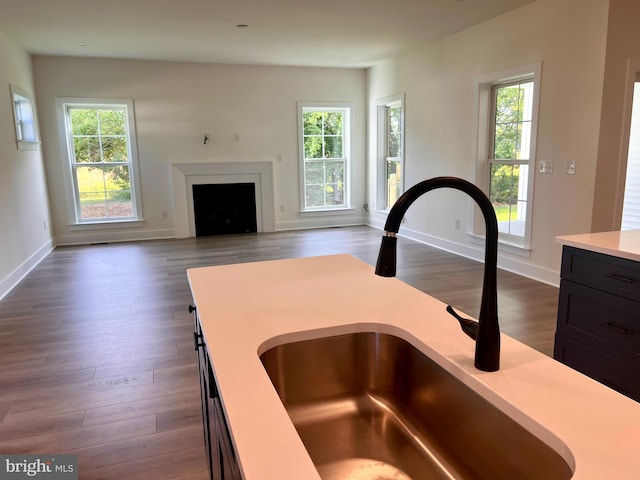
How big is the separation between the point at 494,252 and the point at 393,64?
6.47m

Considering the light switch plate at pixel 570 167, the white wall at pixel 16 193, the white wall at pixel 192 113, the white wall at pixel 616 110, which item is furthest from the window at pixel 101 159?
the white wall at pixel 616 110

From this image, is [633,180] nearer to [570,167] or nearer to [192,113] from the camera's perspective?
[570,167]

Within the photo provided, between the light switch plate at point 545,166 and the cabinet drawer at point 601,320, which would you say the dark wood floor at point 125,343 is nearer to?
the cabinet drawer at point 601,320

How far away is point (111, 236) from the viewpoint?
684 centimetres

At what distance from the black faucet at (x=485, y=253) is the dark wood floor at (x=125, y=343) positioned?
4.84 ft

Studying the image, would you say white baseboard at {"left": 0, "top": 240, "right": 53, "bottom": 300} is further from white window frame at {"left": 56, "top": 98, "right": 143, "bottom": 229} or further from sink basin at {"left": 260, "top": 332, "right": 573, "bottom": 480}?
sink basin at {"left": 260, "top": 332, "right": 573, "bottom": 480}

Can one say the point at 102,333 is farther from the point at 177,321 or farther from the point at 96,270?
the point at 96,270

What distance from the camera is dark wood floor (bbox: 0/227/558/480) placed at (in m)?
2.11

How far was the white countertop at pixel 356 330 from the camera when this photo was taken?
0.72m

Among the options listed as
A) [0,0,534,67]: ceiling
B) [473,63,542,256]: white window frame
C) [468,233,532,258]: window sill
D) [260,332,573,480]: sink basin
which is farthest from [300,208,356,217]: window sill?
[260,332,573,480]: sink basin

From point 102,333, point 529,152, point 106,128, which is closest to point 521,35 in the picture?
point 529,152

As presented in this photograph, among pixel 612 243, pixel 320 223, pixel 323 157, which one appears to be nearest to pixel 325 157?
pixel 323 157

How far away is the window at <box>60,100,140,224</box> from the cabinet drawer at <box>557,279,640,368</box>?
20.2 feet

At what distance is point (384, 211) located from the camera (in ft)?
24.4
